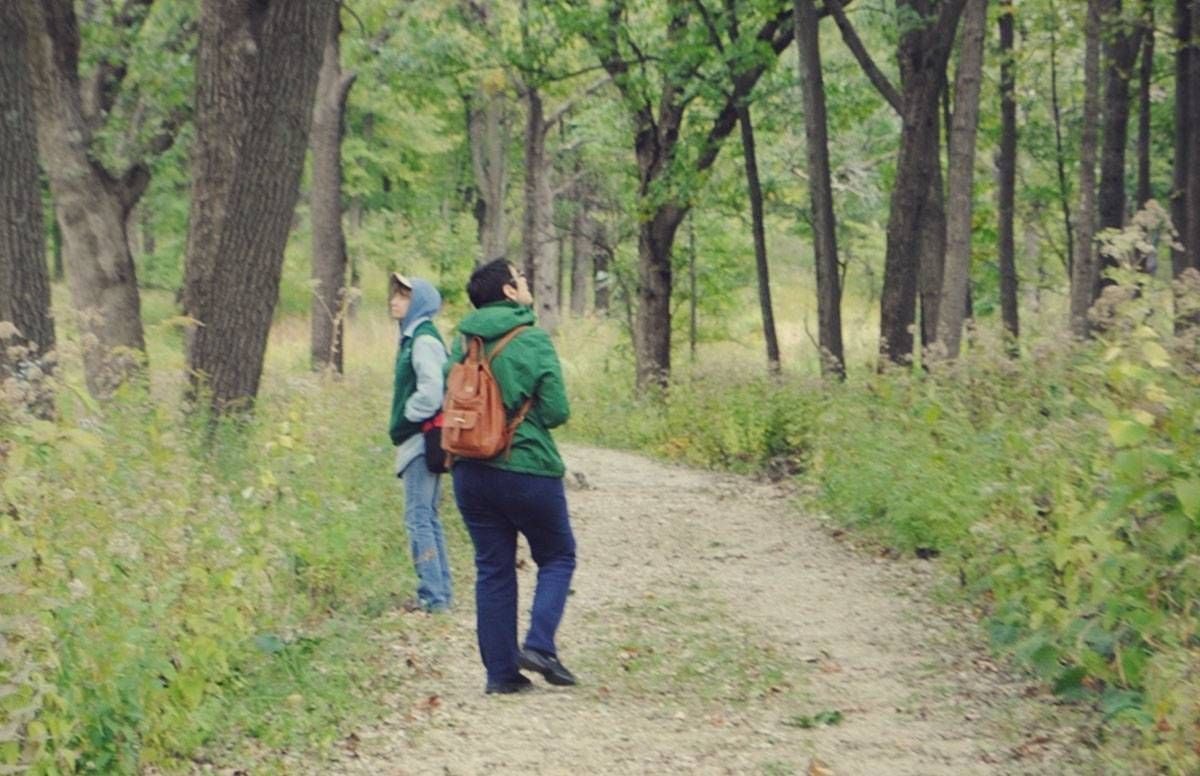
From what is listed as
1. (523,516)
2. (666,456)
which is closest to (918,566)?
(523,516)

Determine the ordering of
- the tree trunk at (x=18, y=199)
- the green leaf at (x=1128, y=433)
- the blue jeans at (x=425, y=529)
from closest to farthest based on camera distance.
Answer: the green leaf at (x=1128, y=433) → the blue jeans at (x=425, y=529) → the tree trunk at (x=18, y=199)

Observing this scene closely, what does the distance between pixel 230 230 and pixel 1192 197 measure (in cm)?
1197

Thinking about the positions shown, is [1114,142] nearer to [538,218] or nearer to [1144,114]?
[1144,114]

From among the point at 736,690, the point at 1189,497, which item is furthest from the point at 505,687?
the point at 1189,497

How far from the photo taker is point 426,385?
29.9 ft

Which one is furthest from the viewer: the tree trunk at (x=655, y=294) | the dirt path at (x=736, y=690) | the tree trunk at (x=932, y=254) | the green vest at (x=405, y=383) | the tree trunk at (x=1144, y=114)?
the tree trunk at (x=655, y=294)

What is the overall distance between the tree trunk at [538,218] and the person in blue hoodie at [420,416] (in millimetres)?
23721

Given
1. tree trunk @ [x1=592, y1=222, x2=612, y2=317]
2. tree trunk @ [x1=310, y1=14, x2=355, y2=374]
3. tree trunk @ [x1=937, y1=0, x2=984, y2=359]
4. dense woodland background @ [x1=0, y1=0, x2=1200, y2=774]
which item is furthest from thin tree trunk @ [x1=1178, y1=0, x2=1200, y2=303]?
tree trunk @ [x1=592, y1=222, x2=612, y2=317]

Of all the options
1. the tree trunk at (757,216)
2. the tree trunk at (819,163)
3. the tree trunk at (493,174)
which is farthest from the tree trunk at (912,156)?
the tree trunk at (493,174)

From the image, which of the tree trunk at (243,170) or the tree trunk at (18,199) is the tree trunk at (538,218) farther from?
the tree trunk at (243,170)

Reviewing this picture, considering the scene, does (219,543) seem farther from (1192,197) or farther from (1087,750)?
(1192,197)

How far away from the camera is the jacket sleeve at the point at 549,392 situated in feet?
24.8

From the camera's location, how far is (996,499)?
8.88 metres

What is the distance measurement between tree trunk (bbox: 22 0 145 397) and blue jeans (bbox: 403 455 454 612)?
7.66 metres
